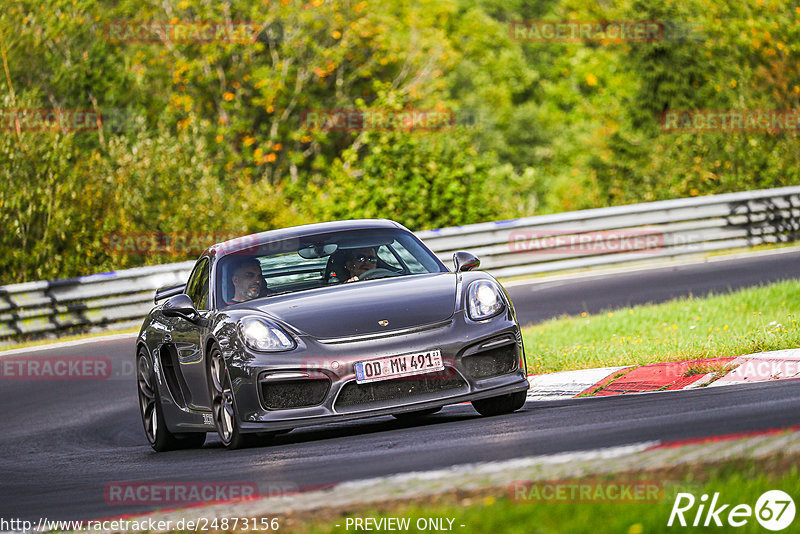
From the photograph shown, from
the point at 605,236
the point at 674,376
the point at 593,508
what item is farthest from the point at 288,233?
the point at 605,236

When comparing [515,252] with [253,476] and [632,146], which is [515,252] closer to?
[253,476]

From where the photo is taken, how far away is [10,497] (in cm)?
734

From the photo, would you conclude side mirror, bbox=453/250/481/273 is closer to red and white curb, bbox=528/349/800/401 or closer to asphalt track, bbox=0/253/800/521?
asphalt track, bbox=0/253/800/521

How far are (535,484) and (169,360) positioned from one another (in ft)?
16.9

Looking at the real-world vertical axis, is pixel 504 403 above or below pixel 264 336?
below

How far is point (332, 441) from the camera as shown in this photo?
8.07 metres

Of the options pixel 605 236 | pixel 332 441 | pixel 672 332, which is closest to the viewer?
pixel 332 441

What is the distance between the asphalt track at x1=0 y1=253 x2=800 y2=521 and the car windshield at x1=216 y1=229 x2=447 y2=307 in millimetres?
1043

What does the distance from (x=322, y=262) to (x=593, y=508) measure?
5.07 m

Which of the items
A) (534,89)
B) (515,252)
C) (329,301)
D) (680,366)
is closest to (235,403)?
(329,301)

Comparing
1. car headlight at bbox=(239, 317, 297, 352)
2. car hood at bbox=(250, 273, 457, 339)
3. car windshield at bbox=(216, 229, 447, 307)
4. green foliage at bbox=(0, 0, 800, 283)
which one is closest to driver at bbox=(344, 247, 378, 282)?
car windshield at bbox=(216, 229, 447, 307)

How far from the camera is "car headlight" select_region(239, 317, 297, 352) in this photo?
7824 mm

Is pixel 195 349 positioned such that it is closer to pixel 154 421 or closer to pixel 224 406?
pixel 224 406

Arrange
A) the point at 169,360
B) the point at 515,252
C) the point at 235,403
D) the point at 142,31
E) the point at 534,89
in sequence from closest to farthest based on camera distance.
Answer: the point at 235,403 → the point at 169,360 → the point at 515,252 → the point at 142,31 → the point at 534,89
